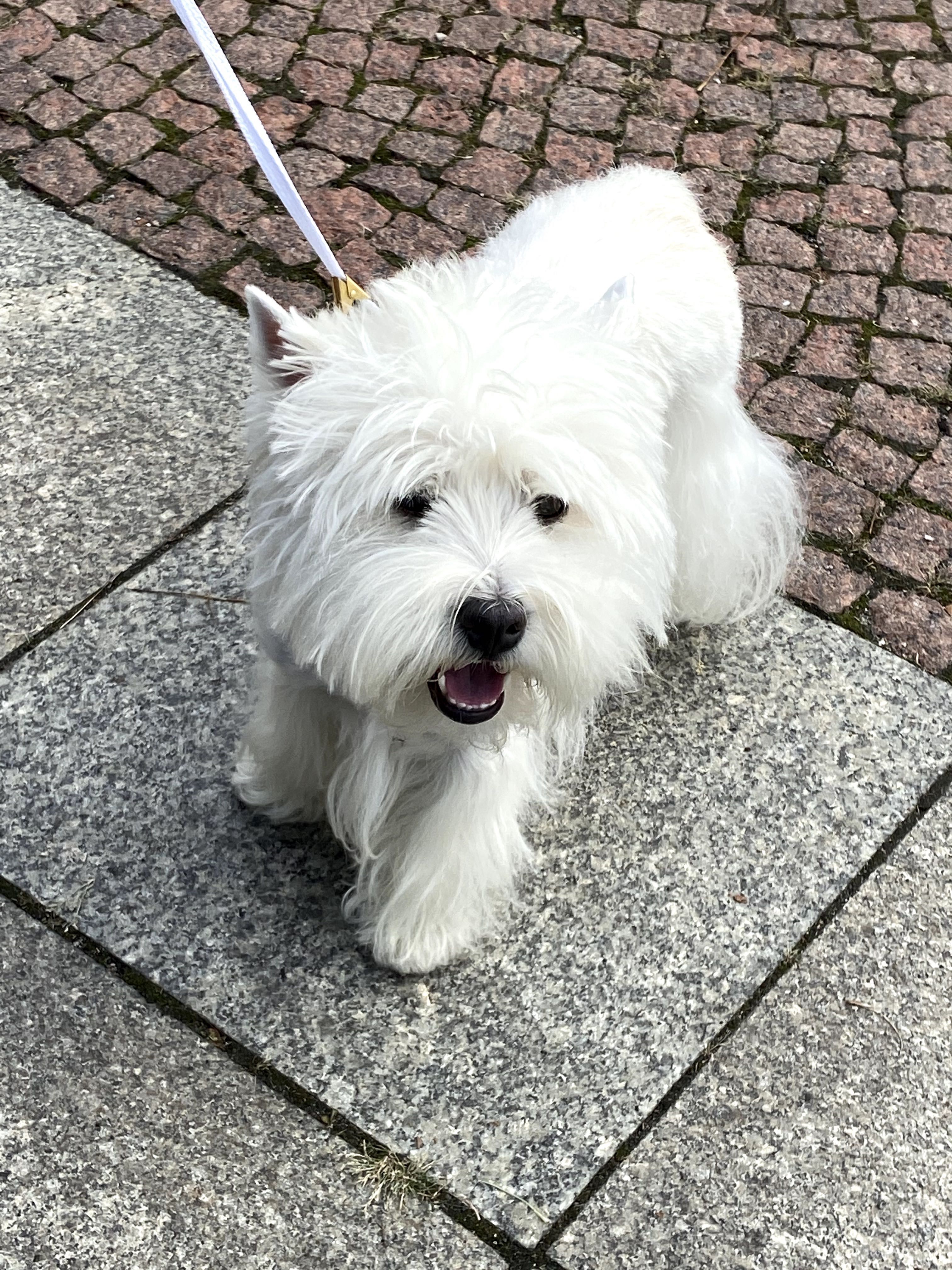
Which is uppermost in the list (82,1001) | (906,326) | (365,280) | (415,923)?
(906,326)

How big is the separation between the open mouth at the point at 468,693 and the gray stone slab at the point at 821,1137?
108 cm

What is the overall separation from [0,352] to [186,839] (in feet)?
6.75

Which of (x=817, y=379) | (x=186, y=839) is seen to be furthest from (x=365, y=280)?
(x=186, y=839)

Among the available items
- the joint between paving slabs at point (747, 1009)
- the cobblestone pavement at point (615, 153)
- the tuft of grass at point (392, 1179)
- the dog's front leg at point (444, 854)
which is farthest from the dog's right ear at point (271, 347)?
the cobblestone pavement at point (615, 153)

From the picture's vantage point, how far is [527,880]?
3.27 m

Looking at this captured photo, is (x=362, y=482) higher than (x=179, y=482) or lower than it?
higher

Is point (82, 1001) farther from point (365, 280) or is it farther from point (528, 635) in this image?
point (365, 280)

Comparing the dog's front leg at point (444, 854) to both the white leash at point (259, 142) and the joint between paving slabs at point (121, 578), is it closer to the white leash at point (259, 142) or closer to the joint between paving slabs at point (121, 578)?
the white leash at point (259, 142)

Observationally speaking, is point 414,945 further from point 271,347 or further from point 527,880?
point 271,347

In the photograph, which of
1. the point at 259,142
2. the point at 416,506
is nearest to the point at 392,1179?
the point at 416,506

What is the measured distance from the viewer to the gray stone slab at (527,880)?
9.45 feet

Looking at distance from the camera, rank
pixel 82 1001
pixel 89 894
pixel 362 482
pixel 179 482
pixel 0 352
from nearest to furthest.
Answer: pixel 362 482 < pixel 82 1001 < pixel 89 894 < pixel 179 482 < pixel 0 352

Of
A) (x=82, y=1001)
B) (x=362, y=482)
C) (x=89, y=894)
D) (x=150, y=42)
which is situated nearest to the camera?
(x=362, y=482)

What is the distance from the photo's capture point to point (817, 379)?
14.9ft
